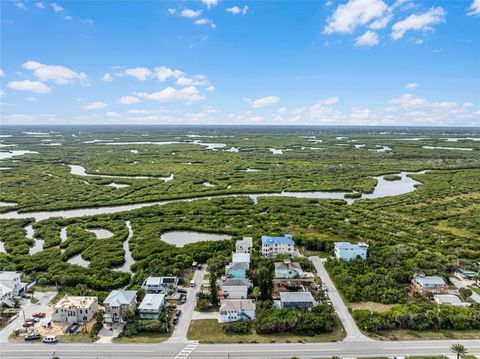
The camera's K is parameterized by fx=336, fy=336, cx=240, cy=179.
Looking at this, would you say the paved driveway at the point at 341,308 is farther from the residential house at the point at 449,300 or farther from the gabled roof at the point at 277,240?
the residential house at the point at 449,300

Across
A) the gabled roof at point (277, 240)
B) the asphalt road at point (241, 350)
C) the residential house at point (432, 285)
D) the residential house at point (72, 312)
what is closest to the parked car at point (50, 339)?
the asphalt road at point (241, 350)

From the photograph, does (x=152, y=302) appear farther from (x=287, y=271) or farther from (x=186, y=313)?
(x=287, y=271)

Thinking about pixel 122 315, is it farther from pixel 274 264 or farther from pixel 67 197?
pixel 67 197

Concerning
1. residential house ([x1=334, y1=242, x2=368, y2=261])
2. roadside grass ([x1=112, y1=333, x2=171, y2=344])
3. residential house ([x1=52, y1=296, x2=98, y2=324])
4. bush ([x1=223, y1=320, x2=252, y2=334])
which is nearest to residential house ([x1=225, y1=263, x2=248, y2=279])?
bush ([x1=223, y1=320, x2=252, y2=334])

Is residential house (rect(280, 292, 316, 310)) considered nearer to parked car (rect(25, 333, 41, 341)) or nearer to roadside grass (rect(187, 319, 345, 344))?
roadside grass (rect(187, 319, 345, 344))

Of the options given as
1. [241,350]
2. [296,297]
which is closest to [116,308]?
[241,350]
